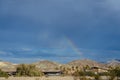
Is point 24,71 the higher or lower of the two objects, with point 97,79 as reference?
higher

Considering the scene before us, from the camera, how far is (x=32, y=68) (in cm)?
15062

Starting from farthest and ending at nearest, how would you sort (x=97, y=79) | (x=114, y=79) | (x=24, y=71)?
1. (x=24, y=71)
2. (x=97, y=79)
3. (x=114, y=79)

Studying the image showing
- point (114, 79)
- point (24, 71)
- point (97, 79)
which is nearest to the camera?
point (114, 79)

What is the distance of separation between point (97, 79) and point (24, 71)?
77.5 meters

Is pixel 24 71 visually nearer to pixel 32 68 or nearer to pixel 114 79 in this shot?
pixel 32 68

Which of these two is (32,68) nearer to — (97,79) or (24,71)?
(24,71)

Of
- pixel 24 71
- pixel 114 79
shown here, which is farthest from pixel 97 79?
pixel 24 71

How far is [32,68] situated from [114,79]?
292 ft

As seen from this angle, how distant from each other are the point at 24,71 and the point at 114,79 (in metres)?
87.9

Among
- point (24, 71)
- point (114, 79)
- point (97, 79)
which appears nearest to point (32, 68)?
point (24, 71)

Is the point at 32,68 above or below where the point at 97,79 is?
above

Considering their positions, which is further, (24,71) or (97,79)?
(24,71)

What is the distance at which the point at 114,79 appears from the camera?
64.6m

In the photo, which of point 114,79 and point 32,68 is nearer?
point 114,79
